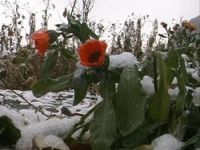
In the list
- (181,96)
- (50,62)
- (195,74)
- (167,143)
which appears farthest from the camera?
(195,74)

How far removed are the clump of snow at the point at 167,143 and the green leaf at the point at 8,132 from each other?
1.67 ft

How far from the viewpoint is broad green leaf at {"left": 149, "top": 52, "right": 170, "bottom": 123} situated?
1.37 m

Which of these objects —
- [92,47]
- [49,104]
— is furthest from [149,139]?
[49,104]

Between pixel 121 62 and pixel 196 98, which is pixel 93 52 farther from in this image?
pixel 196 98

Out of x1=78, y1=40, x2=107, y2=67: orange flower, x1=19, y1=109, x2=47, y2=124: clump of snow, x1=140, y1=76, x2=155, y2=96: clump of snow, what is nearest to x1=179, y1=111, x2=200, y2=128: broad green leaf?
x1=140, y1=76, x2=155, y2=96: clump of snow

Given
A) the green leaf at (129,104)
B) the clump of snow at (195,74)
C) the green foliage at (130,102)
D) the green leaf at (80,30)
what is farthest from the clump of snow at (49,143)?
the clump of snow at (195,74)

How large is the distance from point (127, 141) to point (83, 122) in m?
0.26

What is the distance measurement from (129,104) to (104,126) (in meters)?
0.10

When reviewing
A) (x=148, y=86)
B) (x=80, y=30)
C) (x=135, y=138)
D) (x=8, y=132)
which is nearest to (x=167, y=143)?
(x=135, y=138)

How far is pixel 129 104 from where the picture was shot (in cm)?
134

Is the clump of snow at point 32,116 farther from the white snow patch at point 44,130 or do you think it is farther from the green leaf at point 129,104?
the green leaf at point 129,104

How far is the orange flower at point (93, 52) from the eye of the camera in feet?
4.35

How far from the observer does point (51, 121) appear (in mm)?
1731

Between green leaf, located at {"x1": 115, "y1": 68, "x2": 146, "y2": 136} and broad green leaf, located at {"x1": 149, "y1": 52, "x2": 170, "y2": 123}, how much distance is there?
0.05 meters
